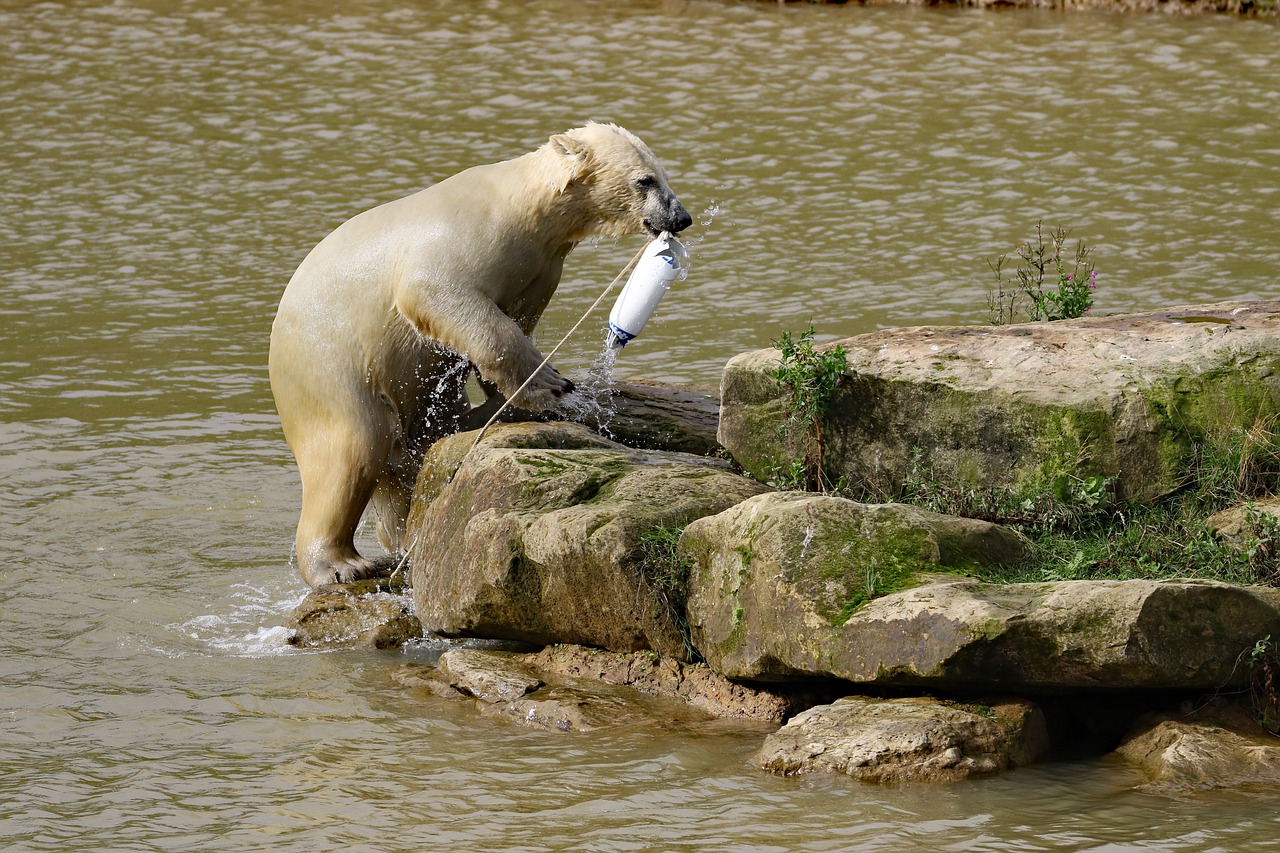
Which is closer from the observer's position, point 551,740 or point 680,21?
point 551,740

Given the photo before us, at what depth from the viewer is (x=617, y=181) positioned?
6840 mm

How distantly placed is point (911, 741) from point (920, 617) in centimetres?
37

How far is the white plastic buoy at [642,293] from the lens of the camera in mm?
6598

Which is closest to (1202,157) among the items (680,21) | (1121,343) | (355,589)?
(680,21)

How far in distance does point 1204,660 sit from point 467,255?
128 inches

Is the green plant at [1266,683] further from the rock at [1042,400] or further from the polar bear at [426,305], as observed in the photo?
the polar bear at [426,305]

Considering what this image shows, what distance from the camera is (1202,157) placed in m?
13.5

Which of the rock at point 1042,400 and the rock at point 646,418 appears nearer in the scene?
the rock at point 1042,400

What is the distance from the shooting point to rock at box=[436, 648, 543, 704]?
5.88m

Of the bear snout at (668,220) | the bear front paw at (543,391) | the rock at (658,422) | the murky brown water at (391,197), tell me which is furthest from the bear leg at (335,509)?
the bear snout at (668,220)

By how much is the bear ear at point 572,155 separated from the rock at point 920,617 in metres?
1.77

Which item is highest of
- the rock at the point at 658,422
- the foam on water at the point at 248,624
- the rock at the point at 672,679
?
the rock at the point at 658,422

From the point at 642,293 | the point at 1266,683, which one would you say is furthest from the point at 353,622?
the point at 1266,683

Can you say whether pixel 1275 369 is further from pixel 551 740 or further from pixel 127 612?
pixel 127 612
